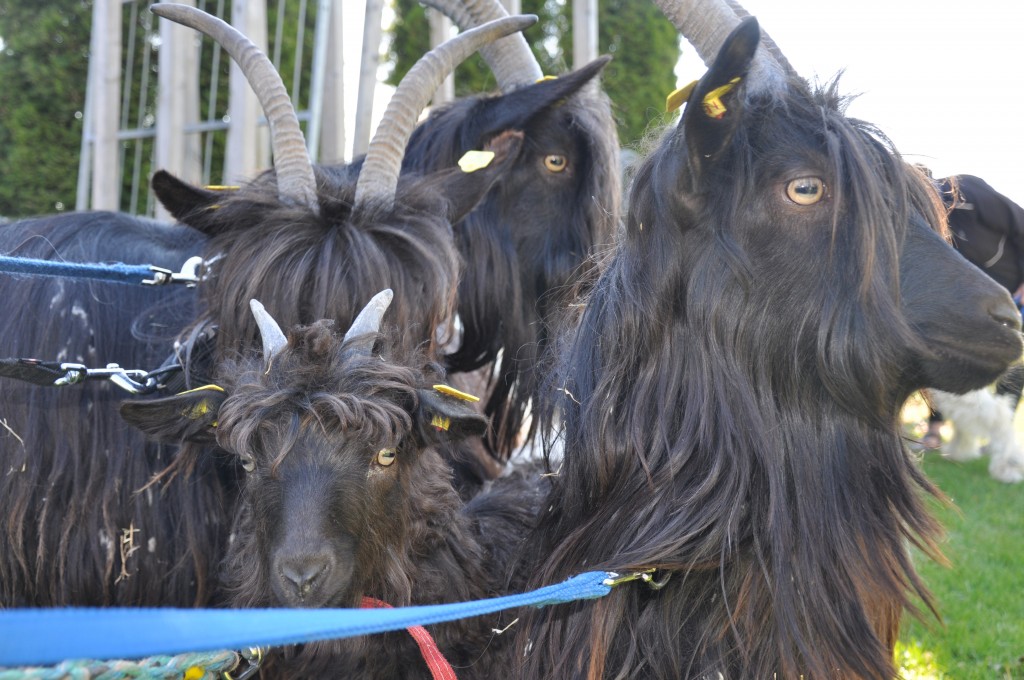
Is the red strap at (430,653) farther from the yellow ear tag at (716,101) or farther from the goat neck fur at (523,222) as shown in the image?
the yellow ear tag at (716,101)

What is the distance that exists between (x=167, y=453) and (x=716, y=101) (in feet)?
7.03

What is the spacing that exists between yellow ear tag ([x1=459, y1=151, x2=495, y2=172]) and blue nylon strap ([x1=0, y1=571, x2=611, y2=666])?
2.28 meters

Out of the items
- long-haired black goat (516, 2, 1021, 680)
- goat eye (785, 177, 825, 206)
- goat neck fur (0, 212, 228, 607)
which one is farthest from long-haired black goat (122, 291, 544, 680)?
goat eye (785, 177, 825, 206)

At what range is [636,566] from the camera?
2607 mm

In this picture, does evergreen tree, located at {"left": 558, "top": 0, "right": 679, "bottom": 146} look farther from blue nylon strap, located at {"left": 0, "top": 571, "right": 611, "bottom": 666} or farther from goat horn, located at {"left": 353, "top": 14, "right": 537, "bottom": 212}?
blue nylon strap, located at {"left": 0, "top": 571, "right": 611, "bottom": 666}

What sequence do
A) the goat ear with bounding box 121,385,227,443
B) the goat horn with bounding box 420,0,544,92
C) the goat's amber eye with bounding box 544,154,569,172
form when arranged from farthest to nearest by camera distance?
the goat horn with bounding box 420,0,544,92 < the goat's amber eye with bounding box 544,154,569,172 < the goat ear with bounding box 121,385,227,443

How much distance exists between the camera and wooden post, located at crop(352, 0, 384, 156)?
22.6 feet

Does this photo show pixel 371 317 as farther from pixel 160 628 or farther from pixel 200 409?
pixel 160 628

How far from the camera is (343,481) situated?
8.89 feet

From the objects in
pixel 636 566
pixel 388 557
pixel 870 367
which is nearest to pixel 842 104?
pixel 870 367

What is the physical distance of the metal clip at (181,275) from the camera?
3.44 meters

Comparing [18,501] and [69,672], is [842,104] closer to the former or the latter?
[69,672]

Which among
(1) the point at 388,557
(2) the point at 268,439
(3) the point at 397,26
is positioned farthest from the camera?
(3) the point at 397,26

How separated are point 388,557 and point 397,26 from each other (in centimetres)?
1092
